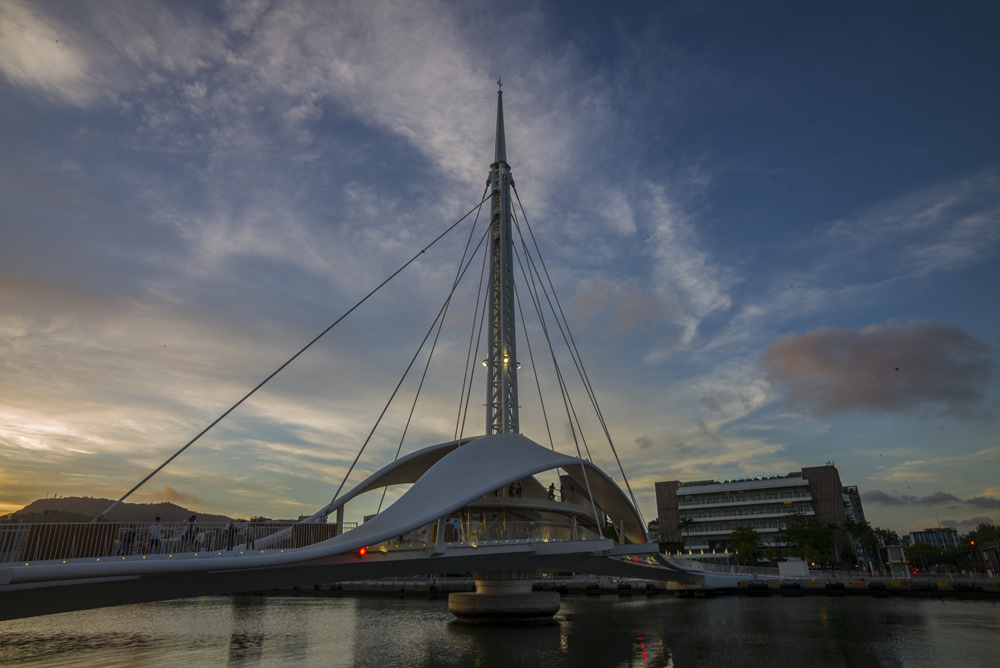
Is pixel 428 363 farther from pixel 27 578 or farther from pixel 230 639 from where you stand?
pixel 27 578

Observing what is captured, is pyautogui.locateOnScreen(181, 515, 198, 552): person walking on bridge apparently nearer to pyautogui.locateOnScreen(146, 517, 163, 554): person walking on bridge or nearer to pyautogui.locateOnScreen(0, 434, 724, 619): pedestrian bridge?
pyautogui.locateOnScreen(0, 434, 724, 619): pedestrian bridge

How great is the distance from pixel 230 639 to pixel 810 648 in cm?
2465

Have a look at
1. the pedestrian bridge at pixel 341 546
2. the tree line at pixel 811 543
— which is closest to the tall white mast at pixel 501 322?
the pedestrian bridge at pixel 341 546

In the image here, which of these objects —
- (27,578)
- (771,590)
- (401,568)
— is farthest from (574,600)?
A: (27,578)

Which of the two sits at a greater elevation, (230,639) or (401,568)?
(401,568)

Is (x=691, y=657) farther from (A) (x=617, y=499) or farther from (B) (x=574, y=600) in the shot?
(B) (x=574, y=600)

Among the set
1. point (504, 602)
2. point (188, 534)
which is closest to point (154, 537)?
point (188, 534)

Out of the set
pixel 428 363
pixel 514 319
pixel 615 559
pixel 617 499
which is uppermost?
pixel 514 319

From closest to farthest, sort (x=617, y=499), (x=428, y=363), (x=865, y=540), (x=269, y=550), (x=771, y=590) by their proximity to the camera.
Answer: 1. (x=269, y=550)
2. (x=428, y=363)
3. (x=617, y=499)
4. (x=771, y=590)
5. (x=865, y=540)

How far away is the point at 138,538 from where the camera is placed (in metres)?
15.3

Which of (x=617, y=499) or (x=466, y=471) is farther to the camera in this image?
(x=617, y=499)

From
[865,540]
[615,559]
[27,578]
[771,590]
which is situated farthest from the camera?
[865,540]

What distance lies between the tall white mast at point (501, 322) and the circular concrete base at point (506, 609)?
8770 mm

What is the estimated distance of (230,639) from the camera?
27.4m
